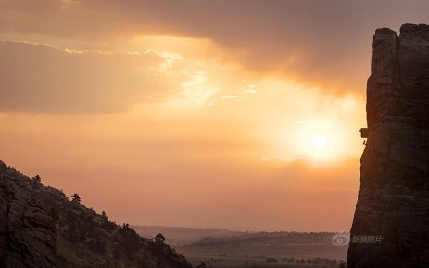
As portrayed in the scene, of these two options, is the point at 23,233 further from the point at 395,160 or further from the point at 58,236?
the point at 58,236

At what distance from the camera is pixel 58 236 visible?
83.3 m

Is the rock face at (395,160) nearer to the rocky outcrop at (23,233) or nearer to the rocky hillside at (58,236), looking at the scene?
the rocky outcrop at (23,233)

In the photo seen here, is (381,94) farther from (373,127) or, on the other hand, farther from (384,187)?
(384,187)

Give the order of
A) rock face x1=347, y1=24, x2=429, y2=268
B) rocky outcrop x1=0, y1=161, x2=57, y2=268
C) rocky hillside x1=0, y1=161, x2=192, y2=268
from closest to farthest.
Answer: rock face x1=347, y1=24, x2=429, y2=268 < rocky outcrop x1=0, y1=161, x2=57, y2=268 < rocky hillside x1=0, y1=161, x2=192, y2=268

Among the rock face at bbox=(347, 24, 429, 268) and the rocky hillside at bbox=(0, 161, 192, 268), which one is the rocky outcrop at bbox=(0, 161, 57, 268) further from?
the rock face at bbox=(347, 24, 429, 268)

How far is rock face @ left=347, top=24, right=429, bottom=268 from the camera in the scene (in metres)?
35.9

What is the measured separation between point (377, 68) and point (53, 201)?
2788 inches

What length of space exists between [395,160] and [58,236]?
5796 cm

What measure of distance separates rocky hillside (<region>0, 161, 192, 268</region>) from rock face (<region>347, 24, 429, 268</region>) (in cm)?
2589

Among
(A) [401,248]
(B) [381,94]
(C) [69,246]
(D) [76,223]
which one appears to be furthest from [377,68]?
(D) [76,223]

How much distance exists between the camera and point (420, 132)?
3881 cm

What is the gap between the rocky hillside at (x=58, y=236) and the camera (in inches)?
1887

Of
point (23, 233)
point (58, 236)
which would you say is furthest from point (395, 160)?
point (58, 236)

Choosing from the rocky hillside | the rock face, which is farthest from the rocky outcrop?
the rock face
